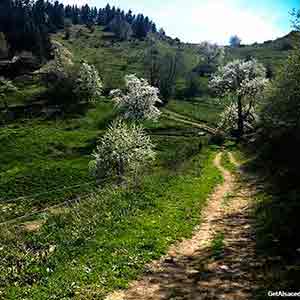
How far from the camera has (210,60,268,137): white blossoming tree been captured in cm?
8638

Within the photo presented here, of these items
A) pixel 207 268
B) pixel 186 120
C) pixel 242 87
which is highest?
pixel 242 87

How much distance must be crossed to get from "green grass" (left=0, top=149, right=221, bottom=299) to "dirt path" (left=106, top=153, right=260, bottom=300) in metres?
0.57

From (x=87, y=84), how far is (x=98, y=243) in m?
112

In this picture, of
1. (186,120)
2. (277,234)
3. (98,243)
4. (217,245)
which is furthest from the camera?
(186,120)

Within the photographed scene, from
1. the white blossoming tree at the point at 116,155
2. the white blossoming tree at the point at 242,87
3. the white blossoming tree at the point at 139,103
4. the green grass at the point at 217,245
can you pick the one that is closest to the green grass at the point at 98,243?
the green grass at the point at 217,245

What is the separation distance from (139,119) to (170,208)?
260ft

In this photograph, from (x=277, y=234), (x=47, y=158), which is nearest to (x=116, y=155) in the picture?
(x=47, y=158)

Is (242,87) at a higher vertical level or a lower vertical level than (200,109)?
higher

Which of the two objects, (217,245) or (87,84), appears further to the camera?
(87,84)

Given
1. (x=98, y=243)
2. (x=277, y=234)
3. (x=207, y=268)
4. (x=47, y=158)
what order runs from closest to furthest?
(x=207, y=268) → (x=98, y=243) → (x=277, y=234) → (x=47, y=158)

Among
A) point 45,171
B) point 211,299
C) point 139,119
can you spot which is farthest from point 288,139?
point 139,119

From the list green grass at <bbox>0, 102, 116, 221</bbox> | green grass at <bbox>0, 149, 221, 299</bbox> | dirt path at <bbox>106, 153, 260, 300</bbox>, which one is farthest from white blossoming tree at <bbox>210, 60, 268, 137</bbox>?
dirt path at <bbox>106, 153, 260, 300</bbox>

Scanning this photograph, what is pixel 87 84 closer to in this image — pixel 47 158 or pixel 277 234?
pixel 47 158

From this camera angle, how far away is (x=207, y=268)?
53.3 feet
